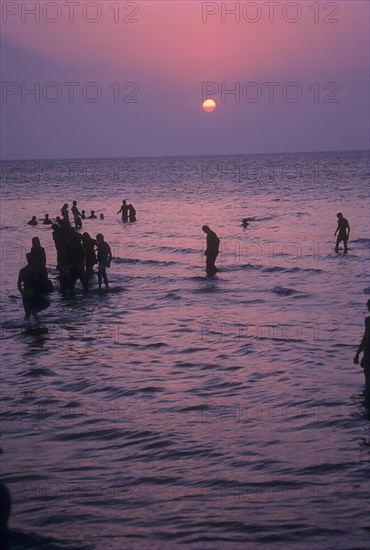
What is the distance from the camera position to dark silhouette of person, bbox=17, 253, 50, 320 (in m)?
17.0

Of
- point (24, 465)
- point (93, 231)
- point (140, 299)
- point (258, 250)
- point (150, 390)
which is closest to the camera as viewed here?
point (24, 465)

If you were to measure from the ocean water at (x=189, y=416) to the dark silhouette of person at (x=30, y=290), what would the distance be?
1.40 feet

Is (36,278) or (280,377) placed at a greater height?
(36,278)

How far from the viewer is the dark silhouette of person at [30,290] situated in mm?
17016

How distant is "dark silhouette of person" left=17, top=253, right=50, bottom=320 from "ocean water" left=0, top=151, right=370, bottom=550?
1.40 feet

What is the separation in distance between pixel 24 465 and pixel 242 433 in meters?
2.97

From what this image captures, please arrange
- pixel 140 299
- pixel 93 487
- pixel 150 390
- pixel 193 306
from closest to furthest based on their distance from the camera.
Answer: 1. pixel 93 487
2. pixel 150 390
3. pixel 193 306
4. pixel 140 299

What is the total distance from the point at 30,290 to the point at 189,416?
7.43m

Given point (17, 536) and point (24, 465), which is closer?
point (17, 536)

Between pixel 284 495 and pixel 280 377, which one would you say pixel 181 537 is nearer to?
pixel 284 495

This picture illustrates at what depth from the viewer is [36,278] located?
57.1 ft

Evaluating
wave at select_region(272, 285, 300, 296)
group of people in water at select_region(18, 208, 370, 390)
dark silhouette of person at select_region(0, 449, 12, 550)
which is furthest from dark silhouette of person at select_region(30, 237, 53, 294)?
dark silhouette of person at select_region(0, 449, 12, 550)

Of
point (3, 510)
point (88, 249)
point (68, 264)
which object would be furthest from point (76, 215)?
point (3, 510)

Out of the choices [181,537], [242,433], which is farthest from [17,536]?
[242,433]
